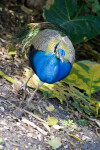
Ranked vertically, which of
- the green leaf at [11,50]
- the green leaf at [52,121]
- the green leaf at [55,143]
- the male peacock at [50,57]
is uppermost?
the male peacock at [50,57]

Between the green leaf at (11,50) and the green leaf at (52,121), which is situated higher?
the green leaf at (11,50)

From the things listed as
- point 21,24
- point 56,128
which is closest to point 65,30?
point 21,24

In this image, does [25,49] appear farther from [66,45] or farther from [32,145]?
[32,145]

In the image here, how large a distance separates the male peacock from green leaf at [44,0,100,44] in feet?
2.89

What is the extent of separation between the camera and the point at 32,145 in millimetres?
2693

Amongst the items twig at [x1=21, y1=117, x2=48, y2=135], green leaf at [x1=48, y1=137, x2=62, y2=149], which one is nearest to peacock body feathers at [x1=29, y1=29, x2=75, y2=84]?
twig at [x1=21, y1=117, x2=48, y2=135]

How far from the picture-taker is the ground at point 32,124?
271 cm

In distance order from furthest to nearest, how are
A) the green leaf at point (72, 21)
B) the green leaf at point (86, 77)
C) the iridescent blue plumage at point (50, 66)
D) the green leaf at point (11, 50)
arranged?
the green leaf at point (72, 21) < the green leaf at point (11, 50) < the green leaf at point (86, 77) < the iridescent blue plumage at point (50, 66)

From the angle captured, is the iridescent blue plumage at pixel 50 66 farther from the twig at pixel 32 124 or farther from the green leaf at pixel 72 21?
the green leaf at pixel 72 21

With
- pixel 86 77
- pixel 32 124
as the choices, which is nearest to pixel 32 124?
pixel 32 124

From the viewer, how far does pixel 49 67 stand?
3.11 meters

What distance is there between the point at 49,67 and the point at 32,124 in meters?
0.64

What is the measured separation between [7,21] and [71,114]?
2132 mm

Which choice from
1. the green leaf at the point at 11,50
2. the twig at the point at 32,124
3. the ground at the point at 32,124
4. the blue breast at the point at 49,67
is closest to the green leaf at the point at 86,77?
the ground at the point at 32,124
